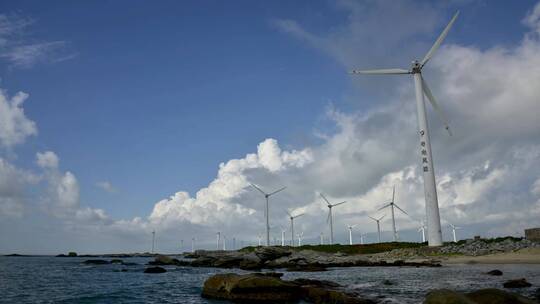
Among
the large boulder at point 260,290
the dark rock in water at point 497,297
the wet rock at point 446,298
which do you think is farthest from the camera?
the large boulder at point 260,290

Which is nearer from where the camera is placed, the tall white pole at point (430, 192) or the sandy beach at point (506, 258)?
the sandy beach at point (506, 258)

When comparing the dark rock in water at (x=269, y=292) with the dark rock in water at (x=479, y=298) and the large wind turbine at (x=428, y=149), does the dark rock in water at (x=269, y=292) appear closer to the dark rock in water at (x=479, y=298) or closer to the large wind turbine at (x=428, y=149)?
the dark rock in water at (x=479, y=298)

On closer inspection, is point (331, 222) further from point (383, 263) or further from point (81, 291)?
point (81, 291)

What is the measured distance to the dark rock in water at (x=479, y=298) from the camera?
64.4 ft

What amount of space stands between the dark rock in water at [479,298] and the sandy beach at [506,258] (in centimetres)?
4832

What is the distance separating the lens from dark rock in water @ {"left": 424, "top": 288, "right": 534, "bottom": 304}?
19.6 metres

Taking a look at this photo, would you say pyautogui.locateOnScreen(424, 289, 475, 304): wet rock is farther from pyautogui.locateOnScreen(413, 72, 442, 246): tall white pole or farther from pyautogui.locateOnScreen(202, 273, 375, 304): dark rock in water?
pyautogui.locateOnScreen(413, 72, 442, 246): tall white pole

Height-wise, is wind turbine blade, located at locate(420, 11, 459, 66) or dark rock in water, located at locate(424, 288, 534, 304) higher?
wind turbine blade, located at locate(420, 11, 459, 66)

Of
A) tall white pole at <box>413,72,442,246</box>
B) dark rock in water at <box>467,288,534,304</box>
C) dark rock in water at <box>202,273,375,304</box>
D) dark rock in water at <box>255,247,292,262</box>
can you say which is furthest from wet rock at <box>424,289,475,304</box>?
dark rock in water at <box>255,247,292,262</box>

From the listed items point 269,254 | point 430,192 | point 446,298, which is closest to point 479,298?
point 446,298

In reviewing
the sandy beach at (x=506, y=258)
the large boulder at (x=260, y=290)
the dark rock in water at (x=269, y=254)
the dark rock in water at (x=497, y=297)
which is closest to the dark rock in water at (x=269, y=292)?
the large boulder at (x=260, y=290)

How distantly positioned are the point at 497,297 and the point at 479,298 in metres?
0.89

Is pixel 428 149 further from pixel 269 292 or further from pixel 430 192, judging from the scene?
pixel 269 292

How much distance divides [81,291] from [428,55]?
259 feet
